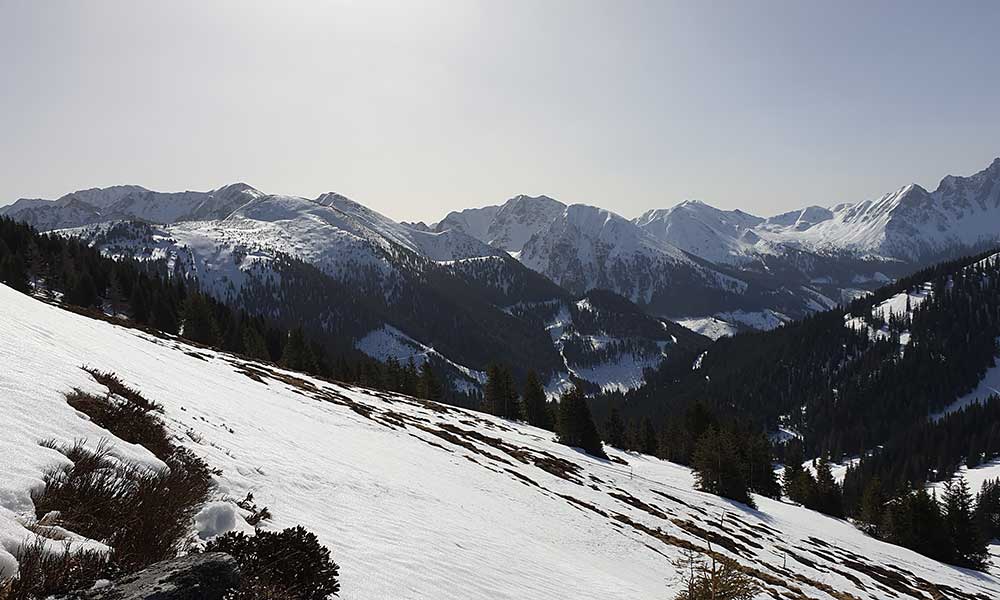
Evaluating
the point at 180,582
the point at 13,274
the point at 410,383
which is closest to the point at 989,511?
the point at 410,383

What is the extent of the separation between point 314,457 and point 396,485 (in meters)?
2.81

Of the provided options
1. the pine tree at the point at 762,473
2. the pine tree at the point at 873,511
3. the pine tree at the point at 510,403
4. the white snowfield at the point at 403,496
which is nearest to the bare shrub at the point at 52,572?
the white snowfield at the point at 403,496

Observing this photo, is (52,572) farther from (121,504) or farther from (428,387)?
(428,387)

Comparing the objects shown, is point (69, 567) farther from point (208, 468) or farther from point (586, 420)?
point (586, 420)

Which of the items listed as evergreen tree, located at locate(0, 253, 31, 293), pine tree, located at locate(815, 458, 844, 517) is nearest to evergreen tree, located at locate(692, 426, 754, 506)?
pine tree, located at locate(815, 458, 844, 517)

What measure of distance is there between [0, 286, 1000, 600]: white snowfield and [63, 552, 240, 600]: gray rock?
118 cm

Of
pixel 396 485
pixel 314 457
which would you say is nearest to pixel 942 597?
pixel 396 485

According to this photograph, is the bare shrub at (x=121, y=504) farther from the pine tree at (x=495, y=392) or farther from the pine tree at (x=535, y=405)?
the pine tree at (x=495, y=392)

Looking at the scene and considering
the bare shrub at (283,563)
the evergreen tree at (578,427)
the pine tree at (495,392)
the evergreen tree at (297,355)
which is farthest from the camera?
the pine tree at (495,392)

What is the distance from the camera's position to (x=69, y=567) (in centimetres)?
418

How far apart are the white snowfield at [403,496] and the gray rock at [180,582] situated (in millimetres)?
1175

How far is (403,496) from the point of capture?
14.8m

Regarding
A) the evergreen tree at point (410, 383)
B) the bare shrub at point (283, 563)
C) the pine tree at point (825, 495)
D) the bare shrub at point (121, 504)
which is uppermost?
the bare shrub at point (121, 504)

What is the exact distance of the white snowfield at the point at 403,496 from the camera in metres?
8.50
